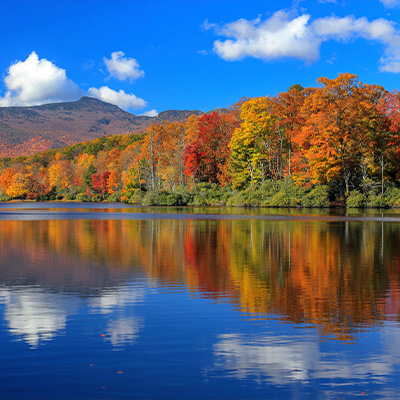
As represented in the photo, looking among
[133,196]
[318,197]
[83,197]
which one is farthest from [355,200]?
[83,197]

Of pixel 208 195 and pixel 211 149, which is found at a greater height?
pixel 211 149

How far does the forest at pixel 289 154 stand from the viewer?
59.2 m

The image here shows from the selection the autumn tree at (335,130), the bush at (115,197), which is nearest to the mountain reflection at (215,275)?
the autumn tree at (335,130)

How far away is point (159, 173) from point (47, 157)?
275 ft

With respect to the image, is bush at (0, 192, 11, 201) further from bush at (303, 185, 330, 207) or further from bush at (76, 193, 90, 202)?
bush at (303, 185, 330, 207)

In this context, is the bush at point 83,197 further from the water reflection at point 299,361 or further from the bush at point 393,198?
the water reflection at point 299,361

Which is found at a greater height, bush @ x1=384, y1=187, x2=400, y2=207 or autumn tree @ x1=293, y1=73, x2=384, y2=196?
autumn tree @ x1=293, y1=73, x2=384, y2=196

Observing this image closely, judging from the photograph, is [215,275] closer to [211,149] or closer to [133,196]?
[211,149]

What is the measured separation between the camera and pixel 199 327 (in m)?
8.41

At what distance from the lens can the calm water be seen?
238 inches

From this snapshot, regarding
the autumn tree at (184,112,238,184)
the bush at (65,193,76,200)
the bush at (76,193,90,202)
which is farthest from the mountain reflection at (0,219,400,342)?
the bush at (65,193,76,200)

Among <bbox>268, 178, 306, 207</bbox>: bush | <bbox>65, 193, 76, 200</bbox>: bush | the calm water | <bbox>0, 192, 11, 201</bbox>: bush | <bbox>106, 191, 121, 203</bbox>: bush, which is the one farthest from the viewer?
<bbox>0, 192, 11, 201</bbox>: bush

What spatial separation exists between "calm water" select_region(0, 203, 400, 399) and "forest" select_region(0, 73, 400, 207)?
1696 inches

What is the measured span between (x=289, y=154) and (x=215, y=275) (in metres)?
53.4
